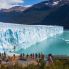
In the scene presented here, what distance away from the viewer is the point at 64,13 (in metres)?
18.8

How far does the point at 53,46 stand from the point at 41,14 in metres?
5.89

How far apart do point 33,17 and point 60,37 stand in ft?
4.83

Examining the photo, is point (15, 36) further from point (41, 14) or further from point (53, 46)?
point (41, 14)

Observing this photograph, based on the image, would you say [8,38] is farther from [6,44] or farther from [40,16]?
[40,16]

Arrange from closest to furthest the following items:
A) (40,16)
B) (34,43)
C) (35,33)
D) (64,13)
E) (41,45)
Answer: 1. (35,33)
2. (34,43)
3. (41,45)
4. (40,16)
5. (64,13)

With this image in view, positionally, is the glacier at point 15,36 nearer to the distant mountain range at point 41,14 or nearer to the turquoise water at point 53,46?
the turquoise water at point 53,46

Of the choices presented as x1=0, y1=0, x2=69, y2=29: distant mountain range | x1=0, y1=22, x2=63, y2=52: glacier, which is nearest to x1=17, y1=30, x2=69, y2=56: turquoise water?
x1=0, y1=22, x2=63, y2=52: glacier

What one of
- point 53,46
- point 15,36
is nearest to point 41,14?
point 53,46

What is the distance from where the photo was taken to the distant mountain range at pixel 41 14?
15180 millimetres

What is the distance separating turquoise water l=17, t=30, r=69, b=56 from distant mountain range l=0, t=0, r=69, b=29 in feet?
2.72

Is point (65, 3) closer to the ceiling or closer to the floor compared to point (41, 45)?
closer to the ceiling

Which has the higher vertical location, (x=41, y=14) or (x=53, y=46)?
(x=41, y=14)

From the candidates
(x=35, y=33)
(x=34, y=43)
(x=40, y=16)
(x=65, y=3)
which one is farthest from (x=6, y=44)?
(x=65, y=3)

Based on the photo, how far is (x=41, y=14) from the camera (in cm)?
1758
